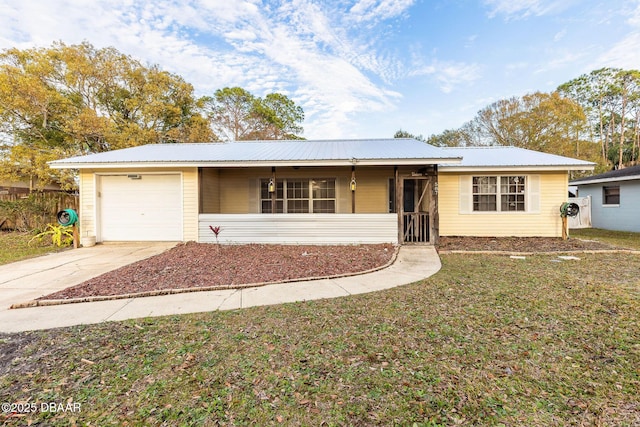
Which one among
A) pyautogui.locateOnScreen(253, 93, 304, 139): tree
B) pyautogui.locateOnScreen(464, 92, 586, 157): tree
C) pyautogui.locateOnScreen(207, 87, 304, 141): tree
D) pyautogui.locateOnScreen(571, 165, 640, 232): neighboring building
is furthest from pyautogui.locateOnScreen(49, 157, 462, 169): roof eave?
pyautogui.locateOnScreen(464, 92, 586, 157): tree

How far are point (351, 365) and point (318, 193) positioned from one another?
8910mm

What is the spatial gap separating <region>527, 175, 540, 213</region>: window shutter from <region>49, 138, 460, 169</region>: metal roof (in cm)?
313

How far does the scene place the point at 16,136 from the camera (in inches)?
579

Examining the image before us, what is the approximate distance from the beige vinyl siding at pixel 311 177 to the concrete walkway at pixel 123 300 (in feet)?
13.4

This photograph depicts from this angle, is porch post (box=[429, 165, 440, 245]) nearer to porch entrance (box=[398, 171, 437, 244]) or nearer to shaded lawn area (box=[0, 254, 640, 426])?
porch entrance (box=[398, 171, 437, 244])

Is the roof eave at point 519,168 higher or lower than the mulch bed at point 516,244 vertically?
higher

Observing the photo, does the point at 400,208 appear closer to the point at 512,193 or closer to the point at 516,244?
the point at 516,244

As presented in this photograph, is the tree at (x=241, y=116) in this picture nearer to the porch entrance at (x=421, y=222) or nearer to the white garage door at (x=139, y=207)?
the white garage door at (x=139, y=207)

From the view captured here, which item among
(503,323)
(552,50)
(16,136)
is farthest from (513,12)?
(16,136)

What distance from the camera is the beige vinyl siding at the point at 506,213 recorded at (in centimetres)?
1002

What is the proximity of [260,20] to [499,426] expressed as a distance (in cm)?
1464

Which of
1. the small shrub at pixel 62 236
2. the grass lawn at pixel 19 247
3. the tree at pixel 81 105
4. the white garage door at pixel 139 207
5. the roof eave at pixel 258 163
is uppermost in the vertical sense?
the tree at pixel 81 105

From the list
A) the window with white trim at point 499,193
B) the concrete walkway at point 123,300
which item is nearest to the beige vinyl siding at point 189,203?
the concrete walkway at point 123,300

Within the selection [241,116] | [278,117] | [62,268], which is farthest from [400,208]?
[278,117]
